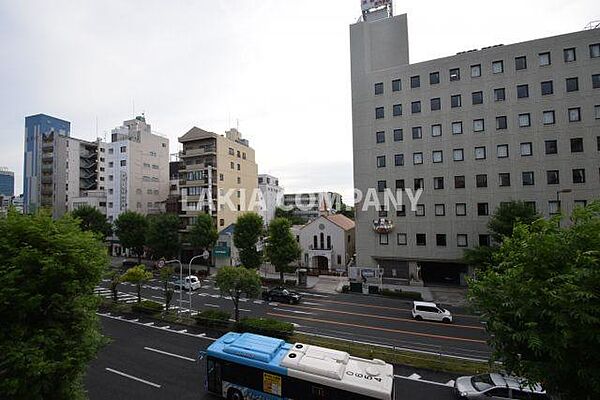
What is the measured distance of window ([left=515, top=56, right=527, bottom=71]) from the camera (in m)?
33.3

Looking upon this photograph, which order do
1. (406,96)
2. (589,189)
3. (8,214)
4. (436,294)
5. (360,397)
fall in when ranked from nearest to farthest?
(8,214) → (360,397) → (589,189) → (436,294) → (406,96)

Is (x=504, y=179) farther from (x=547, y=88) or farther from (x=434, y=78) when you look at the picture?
(x=434, y=78)

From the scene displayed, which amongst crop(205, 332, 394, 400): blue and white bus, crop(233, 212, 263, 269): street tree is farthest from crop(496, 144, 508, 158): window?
crop(205, 332, 394, 400): blue and white bus

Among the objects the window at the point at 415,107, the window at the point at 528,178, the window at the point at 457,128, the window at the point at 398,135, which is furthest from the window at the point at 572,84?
the window at the point at 398,135

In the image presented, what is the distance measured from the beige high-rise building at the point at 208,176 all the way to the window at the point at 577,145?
45.6 meters

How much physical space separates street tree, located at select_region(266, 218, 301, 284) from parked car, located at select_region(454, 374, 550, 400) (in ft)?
78.9

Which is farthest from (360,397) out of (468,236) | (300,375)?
(468,236)

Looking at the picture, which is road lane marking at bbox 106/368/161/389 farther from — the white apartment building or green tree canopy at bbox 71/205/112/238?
the white apartment building

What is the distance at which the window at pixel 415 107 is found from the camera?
37.1 meters

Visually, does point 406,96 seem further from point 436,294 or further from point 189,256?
point 189,256

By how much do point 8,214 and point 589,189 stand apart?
43.4 metres

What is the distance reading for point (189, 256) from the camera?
170ft

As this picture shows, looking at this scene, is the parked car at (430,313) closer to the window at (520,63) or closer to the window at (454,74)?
the window at (454,74)

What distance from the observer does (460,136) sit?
3525cm
